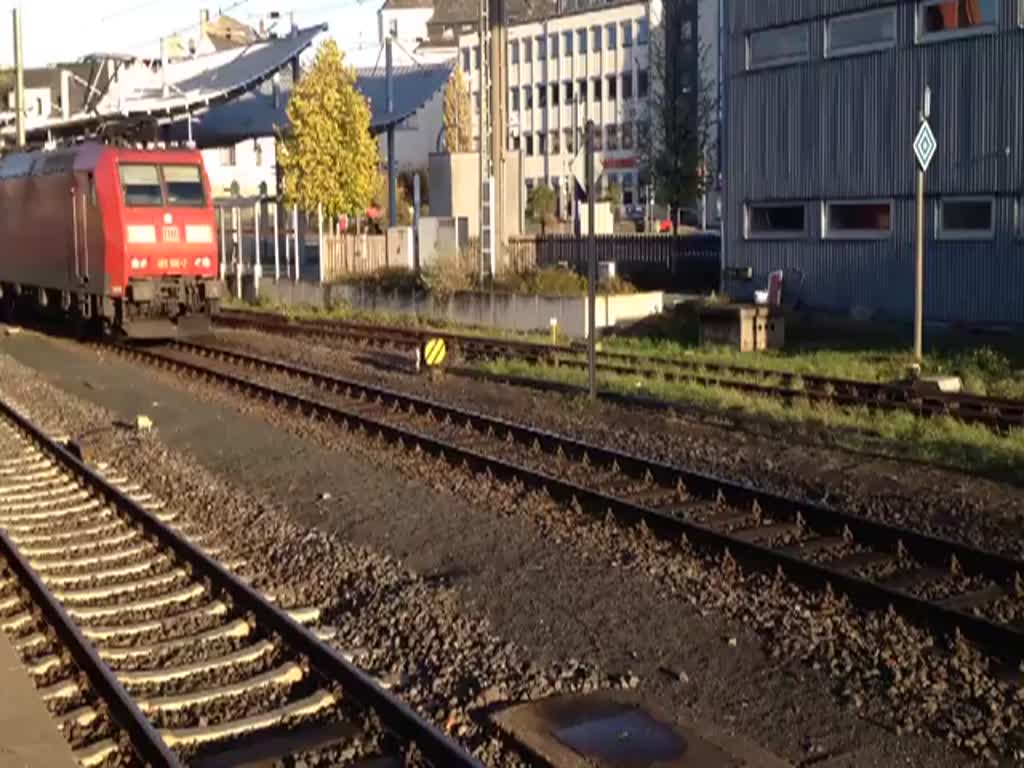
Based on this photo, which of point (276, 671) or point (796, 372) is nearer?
point (276, 671)

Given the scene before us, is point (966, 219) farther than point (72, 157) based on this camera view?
No

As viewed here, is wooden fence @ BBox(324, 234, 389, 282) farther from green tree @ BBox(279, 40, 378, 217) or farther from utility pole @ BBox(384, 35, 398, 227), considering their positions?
utility pole @ BBox(384, 35, 398, 227)

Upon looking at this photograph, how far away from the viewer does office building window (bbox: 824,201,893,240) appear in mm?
24953

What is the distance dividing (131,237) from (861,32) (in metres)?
13.8

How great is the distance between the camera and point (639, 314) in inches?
1049

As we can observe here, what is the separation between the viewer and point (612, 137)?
8856 cm

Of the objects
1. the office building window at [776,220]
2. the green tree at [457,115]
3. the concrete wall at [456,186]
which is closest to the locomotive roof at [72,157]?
the office building window at [776,220]

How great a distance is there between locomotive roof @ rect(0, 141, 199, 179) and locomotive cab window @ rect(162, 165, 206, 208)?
24 cm

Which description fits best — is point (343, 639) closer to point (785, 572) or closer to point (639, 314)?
point (785, 572)

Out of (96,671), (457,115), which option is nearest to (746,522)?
(96,671)

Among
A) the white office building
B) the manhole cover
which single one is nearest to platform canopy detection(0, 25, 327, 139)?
the manhole cover

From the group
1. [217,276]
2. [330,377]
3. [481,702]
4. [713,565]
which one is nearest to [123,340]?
[217,276]

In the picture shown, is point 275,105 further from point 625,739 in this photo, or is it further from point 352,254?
point 625,739

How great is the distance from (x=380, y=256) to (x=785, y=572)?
28.1 m
